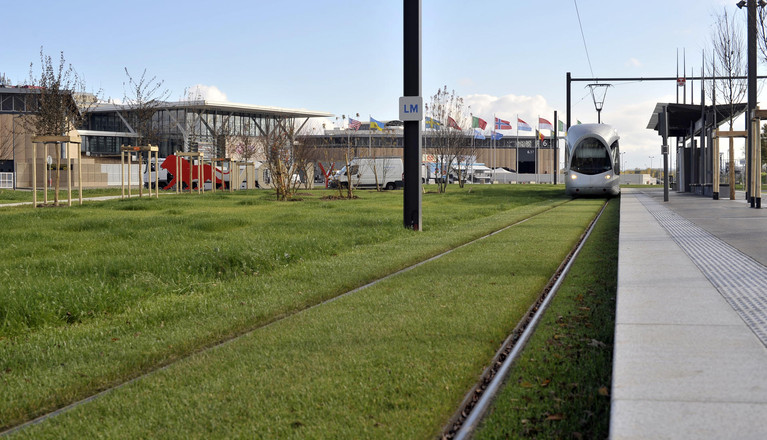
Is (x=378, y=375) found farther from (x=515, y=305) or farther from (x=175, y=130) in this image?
(x=175, y=130)

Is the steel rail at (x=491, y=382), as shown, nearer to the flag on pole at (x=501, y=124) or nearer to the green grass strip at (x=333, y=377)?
the green grass strip at (x=333, y=377)

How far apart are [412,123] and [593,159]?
2114 cm

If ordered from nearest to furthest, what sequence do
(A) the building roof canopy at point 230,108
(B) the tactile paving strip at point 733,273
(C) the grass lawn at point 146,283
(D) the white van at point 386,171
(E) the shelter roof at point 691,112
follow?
(C) the grass lawn at point 146,283, (B) the tactile paving strip at point 733,273, (E) the shelter roof at point 691,112, (D) the white van at point 386,171, (A) the building roof canopy at point 230,108

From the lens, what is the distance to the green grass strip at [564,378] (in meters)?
3.90

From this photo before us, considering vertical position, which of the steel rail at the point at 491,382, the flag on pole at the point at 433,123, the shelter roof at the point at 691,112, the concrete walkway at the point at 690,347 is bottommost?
the steel rail at the point at 491,382

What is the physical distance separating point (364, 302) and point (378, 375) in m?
2.68

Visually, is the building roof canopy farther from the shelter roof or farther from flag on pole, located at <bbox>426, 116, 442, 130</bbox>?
the shelter roof

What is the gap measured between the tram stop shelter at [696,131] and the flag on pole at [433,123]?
1503 centimetres

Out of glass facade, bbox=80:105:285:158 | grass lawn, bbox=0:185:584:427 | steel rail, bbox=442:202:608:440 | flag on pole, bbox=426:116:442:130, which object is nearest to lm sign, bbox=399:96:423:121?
grass lawn, bbox=0:185:584:427

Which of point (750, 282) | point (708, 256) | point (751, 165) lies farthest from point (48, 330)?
point (751, 165)

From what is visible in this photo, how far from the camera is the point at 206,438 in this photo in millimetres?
3734

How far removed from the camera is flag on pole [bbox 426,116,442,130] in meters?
55.6

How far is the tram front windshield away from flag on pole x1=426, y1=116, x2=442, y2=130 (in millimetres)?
20457

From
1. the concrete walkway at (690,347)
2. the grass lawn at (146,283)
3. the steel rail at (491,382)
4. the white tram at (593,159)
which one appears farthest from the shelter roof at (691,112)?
the steel rail at (491,382)
